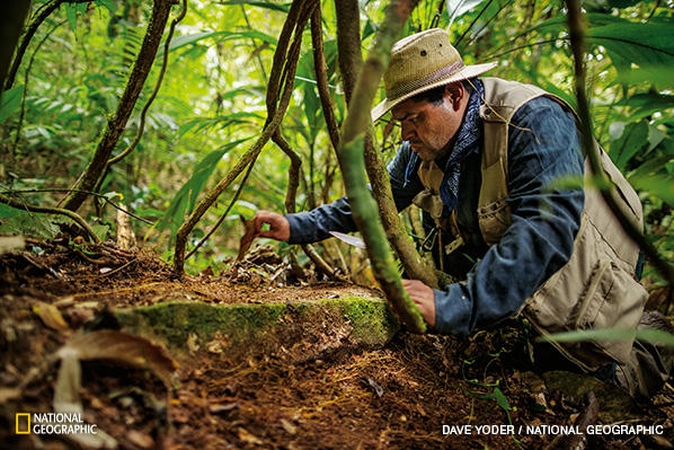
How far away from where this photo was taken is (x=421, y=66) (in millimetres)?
1758

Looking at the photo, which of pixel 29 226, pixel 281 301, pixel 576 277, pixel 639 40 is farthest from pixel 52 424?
pixel 639 40

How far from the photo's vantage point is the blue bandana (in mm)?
1837

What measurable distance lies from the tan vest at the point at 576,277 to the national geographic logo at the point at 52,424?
156 centimetres

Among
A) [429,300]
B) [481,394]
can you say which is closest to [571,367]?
[481,394]

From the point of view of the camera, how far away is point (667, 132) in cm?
262

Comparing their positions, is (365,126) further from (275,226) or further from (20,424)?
(275,226)

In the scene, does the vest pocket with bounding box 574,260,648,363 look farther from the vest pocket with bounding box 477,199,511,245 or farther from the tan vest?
the vest pocket with bounding box 477,199,511,245

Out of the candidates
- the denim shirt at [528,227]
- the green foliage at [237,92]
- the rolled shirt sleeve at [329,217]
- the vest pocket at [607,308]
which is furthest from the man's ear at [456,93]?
the vest pocket at [607,308]

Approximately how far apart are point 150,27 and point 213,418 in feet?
5.13

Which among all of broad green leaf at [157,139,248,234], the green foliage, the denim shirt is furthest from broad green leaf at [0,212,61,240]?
the denim shirt

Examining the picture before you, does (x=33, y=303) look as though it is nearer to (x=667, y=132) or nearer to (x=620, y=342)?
(x=620, y=342)

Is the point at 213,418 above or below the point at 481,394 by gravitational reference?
above

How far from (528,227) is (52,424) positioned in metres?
1.42

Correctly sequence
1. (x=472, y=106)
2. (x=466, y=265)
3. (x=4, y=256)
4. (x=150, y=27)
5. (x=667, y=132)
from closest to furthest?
(x=4, y=256) < (x=150, y=27) < (x=472, y=106) < (x=466, y=265) < (x=667, y=132)
